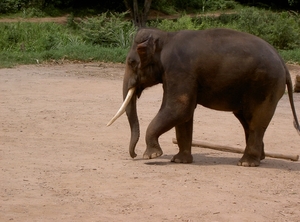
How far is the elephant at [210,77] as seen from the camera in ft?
27.8

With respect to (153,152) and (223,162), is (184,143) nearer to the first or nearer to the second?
(153,152)

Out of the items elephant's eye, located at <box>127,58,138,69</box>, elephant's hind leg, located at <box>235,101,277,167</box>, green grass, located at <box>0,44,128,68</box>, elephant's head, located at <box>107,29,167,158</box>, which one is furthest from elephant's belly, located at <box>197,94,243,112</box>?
green grass, located at <box>0,44,128,68</box>

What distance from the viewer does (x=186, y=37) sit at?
8.74m

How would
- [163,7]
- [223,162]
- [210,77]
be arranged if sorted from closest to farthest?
[210,77] → [223,162] → [163,7]

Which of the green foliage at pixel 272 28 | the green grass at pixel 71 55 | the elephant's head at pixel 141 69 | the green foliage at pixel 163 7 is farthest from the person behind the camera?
the green foliage at pixel 163 7

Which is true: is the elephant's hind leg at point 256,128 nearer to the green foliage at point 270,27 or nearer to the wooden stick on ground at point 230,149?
the wooden stick on ground at point 230,149

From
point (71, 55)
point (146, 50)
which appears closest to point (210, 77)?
point (146, 50)

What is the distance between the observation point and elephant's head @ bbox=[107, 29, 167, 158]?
8.71m

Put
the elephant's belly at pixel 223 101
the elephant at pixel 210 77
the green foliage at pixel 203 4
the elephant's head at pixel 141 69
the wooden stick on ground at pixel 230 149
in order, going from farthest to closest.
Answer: the green foliage at pixel 203 4 → the wooden stick on ground at pixel 230 149 → the elephant's head at pixel 141 69 → the elephant's belly at pixel 223 101 → the elephant at pixel 210 77

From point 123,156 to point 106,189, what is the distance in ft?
6.48

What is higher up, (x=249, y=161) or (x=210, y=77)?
(x=210, y=77)

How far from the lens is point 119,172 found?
8086 mm

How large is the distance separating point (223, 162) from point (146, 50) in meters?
1.67

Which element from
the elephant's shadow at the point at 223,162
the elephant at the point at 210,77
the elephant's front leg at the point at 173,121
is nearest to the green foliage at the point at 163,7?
the elephant's shadow at the point at 223,162
